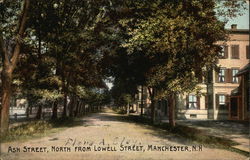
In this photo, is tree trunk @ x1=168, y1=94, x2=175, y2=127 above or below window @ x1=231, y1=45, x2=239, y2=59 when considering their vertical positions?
below

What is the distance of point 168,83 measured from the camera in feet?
61.2

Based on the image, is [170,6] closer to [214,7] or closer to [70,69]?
[214,7]

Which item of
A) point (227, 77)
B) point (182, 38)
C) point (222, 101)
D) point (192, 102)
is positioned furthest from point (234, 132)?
point (227, 77)

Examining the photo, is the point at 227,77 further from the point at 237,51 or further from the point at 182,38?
the point at 182,38

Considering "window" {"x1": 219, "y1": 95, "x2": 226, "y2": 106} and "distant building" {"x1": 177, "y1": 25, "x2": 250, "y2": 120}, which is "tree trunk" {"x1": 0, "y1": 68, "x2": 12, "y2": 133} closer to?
"distant building" {"x1": 177, "y1": 25, "x2": 250, "y2": 120}

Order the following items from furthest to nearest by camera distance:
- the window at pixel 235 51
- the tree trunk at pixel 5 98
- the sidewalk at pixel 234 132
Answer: the window at pixel 235 51 < the tree trunk at pixel 5 98 < the sidewalk at pixel 234 132

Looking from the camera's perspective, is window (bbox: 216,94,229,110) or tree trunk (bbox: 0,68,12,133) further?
window (bbox: 216,94,229,110)

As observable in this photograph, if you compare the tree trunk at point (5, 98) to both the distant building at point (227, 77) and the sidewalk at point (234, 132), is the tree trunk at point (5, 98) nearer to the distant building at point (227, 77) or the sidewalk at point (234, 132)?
the sidewalk at point (234, 132)

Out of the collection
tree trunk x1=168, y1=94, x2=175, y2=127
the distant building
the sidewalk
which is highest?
the distant building

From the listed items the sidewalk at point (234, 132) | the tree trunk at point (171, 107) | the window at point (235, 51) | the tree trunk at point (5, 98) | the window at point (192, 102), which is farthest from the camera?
the window at point (192, 102)

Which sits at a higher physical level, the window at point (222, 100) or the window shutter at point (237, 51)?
the window shutter at point (237, 51)

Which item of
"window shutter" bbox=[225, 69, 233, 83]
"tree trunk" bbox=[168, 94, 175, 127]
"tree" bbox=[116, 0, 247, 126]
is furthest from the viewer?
"window shutter" bbox=[225, 69, 233, 83]

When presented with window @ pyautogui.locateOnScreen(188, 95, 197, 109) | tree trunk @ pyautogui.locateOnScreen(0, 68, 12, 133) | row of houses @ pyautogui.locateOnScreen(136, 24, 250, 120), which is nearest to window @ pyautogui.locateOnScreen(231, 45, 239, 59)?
row of houses @ pyautogui.locateOnScreen(136, 24, 250, 120)

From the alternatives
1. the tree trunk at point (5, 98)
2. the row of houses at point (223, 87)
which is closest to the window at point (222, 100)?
the row of houses at point (223, 87)
